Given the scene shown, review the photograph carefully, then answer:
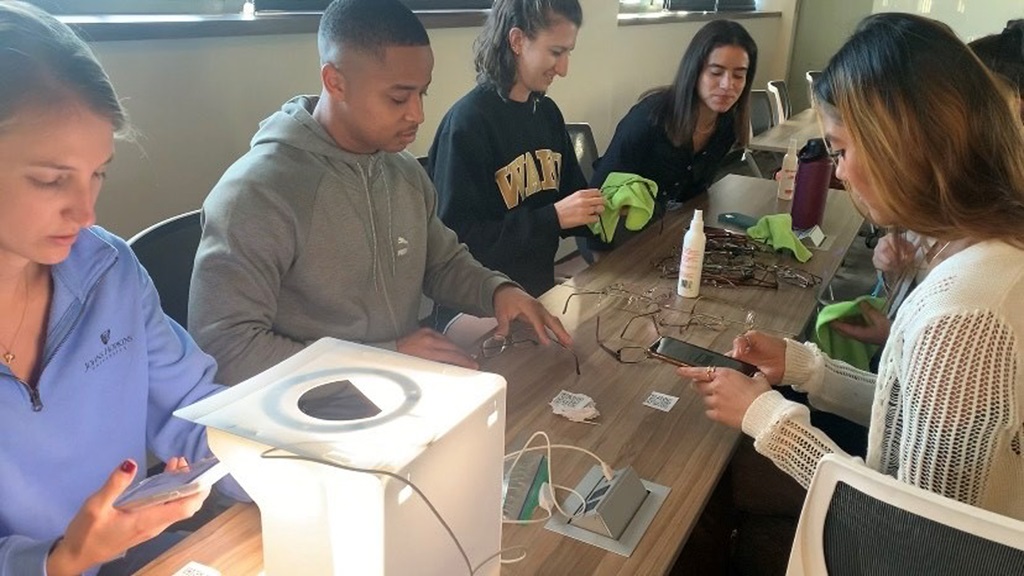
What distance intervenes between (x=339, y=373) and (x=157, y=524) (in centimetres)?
24

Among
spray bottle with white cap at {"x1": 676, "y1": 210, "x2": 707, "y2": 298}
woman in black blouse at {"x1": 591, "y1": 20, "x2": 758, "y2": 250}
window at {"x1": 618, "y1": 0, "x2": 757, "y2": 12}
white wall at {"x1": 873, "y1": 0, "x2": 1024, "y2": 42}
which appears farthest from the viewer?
white wall at {"x1": 873, "y1": 0, "x2": 1024, "y2": 42}

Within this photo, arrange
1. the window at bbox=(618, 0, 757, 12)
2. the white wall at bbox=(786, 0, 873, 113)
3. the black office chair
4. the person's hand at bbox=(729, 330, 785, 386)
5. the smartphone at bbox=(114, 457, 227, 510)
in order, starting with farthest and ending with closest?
the white wall at bbox=(786, 0, 873, 113)
the window at bbox=(618, 0, 757, 12)
the person's hand at bbox=(729, 330, 785, 386)
the black office chair
the smartphone at bbox=(114, 457, 227, 510)

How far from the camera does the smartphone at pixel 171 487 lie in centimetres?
81

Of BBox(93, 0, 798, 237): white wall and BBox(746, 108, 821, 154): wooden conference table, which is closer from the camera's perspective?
BBox(93, 0, 798, 237): white wall

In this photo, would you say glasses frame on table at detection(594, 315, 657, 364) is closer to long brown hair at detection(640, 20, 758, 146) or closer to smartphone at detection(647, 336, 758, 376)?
smartphone at detection(647, 336, 758, 376)

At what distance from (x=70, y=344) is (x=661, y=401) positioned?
2.96 ft

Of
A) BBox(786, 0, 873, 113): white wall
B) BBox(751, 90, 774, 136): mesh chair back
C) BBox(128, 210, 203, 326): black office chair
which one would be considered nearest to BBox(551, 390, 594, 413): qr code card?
BBox(128, 210, 203, 326): black office chair

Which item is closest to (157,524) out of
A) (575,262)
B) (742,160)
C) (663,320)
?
(663,320)

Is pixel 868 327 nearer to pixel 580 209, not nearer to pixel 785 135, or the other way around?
pixel 580 209

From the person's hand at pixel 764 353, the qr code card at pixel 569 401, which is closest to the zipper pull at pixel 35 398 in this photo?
the qr code card at pixel 569 401

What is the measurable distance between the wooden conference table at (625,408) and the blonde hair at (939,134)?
1.50ft

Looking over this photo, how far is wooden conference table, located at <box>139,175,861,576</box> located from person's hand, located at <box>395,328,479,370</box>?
3.2 inches

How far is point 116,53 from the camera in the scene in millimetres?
1649

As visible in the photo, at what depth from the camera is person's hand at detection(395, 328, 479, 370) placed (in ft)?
4.57
